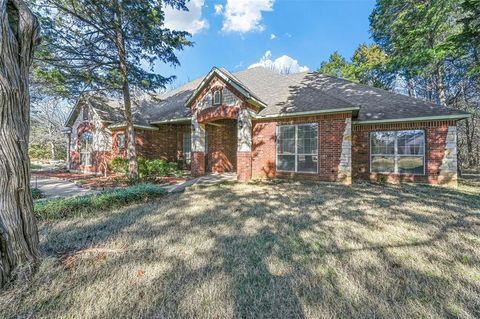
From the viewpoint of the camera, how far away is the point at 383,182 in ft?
35.2

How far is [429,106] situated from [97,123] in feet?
64.8

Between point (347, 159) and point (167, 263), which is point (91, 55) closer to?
point (167, 263)

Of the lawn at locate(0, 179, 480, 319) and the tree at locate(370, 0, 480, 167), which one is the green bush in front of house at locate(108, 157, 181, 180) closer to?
the lawn at locate(0, 179, 480, 319)

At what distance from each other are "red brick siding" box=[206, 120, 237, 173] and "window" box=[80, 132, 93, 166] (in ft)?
29.7

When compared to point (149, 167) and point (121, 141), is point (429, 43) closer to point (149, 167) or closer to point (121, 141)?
point (149, 167)

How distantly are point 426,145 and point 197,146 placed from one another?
11100 millimetres

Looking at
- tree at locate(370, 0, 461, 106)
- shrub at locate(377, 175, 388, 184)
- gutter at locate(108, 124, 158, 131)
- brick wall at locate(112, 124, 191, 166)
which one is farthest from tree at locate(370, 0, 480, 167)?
gutter at locate(108, 124, 158, 131)

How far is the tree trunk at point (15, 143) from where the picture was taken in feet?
7.39

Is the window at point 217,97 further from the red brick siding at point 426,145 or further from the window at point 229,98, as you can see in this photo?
the red brick siding at point 426,145

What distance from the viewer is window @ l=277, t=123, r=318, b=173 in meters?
10.5

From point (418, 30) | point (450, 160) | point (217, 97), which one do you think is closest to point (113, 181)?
point (217, 97)

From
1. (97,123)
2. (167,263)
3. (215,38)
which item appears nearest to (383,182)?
(167,263)

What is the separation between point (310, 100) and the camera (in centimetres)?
1080

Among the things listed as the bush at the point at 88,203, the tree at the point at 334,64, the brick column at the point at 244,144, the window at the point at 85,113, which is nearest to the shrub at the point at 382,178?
the brick column at the point at 244,144
